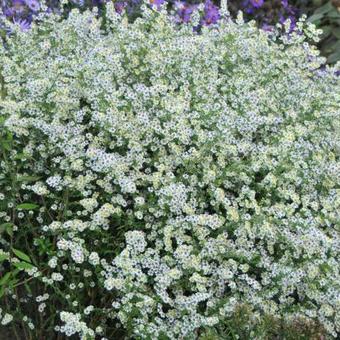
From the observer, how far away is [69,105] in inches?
113

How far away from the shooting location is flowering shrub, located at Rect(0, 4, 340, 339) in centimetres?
249

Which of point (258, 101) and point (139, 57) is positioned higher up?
point (139, 57)

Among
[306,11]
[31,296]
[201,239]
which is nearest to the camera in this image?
[201,239]

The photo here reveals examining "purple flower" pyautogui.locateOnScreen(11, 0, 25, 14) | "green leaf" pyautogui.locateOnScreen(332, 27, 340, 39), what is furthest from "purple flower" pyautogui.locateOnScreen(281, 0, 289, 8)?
"purple flower" pyautogui.locateOnScreen(11, 0, 25, 14)

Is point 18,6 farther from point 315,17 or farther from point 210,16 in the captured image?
point 315,17

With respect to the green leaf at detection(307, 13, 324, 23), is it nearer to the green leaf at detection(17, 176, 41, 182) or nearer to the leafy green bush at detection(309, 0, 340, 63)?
the leafy green bush at detection(309, 0, 340, 63)

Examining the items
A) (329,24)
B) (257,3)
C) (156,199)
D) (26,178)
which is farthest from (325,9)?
(26,178)

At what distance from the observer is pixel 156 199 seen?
271 centimetres

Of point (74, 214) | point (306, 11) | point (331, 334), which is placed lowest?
point (331, 334)

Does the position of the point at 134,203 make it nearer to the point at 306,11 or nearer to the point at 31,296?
the point at 31,296

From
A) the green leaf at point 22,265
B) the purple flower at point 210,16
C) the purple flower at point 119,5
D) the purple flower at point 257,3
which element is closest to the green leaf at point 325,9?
the purple flower at point 257,3

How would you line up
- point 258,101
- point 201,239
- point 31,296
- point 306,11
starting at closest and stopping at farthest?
point 201,239 < point 31,296 < point 258,101 < point 306,11

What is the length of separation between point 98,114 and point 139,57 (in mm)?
573

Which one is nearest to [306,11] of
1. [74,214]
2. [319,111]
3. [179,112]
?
[319,111]
